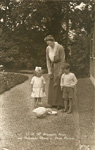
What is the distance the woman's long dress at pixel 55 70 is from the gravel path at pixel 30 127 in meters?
0.28

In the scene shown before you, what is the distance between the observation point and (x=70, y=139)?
392 centimetres

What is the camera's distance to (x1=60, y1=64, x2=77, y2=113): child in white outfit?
4.50 meters

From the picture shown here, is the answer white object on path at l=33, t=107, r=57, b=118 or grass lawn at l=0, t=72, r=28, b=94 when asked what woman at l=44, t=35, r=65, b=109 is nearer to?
white object on path at l=33, t=107, r=57, b=118

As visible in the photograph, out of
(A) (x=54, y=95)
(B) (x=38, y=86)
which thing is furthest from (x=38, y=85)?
(A) (x=54, y=95)

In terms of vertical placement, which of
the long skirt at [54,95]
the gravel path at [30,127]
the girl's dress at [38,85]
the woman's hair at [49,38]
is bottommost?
the gravel path at [30,127]

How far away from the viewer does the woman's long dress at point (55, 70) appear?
4.59 m

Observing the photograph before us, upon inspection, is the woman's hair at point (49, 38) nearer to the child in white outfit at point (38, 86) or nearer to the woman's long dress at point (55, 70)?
the woman's long dress at point (55, 70)

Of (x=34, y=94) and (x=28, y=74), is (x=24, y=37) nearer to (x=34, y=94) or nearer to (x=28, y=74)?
(x=28, y=74)

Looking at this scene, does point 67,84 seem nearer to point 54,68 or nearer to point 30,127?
point 54,68

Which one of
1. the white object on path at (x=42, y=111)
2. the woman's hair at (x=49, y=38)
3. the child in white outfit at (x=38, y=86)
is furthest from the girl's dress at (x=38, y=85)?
the woman's hair at (x=49, y=38)

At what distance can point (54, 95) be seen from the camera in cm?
491

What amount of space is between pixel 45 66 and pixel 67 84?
0.42m

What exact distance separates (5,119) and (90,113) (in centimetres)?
116

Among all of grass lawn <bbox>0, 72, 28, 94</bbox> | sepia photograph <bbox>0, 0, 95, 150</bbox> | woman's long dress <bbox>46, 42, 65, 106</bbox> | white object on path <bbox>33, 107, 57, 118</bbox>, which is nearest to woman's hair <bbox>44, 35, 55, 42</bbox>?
sepia photograph <bbox>0, 0, 95, 150</bbox>
